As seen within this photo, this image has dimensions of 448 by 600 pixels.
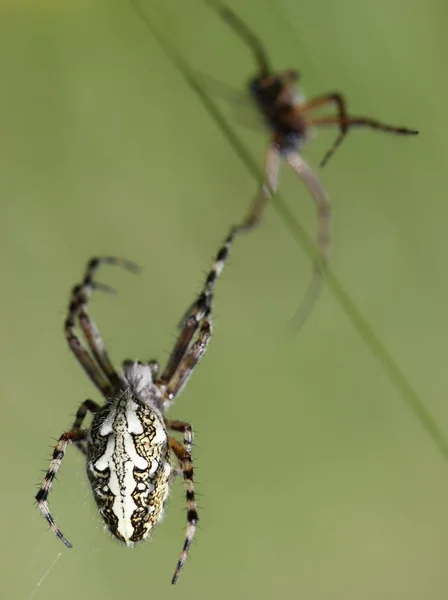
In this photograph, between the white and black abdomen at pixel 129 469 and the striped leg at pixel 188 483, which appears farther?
the striped leg at pixel 188 483

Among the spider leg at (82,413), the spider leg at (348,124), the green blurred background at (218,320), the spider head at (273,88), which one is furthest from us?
the green blurred background at (218,320)

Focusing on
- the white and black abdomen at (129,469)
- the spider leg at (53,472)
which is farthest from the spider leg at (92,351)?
the white and black abdomen at (129,469)

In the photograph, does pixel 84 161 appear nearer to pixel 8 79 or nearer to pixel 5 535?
pixel 8 79

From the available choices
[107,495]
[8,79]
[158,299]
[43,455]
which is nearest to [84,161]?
[8,79]

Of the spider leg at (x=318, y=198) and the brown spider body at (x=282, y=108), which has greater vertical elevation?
the spider leg at (x=318, y=198)

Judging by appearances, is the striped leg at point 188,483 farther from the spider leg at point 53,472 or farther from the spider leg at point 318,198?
the spider leg at point 318,198

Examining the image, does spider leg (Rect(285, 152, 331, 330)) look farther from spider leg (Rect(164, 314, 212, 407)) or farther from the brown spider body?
spider leg (Rect(164, 314, 212, 407))

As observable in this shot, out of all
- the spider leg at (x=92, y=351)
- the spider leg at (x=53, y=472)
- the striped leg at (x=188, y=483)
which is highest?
the spider leg at (x=92, y=351)

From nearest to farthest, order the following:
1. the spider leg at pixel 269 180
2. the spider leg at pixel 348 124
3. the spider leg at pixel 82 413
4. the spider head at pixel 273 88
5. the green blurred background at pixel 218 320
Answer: the spider leg at pixel 348 124 → the spider head at pixel 273 88 → the spider leg at pixel 269 180 → the spider leg at pixel 82 413 → the green blurred background at pixel 218 320
